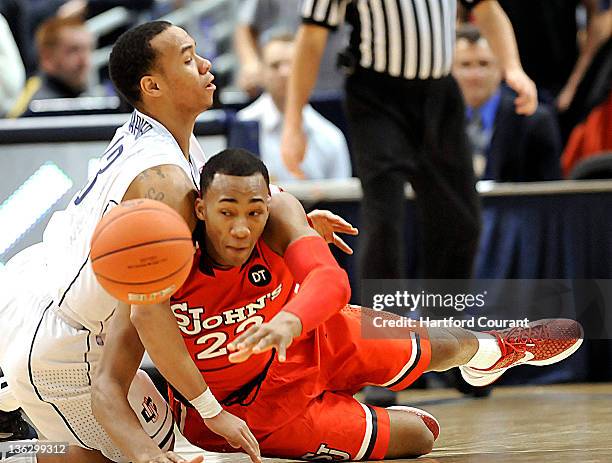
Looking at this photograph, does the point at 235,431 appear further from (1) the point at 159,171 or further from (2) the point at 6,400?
(2) the point at 6,400

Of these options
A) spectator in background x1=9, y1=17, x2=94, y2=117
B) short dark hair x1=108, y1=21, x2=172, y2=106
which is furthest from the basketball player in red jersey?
spectator in background x1=9, y1=17, x2=94, y2=117

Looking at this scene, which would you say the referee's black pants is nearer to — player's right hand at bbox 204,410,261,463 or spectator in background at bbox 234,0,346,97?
player's right hand at bbox 204,410,261,463

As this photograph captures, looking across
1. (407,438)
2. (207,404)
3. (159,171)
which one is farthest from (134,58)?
(407,438)

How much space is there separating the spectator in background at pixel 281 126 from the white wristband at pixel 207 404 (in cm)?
345

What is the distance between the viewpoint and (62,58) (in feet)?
27.3

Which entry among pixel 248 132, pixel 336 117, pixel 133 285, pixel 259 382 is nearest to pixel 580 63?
pixel 336 117

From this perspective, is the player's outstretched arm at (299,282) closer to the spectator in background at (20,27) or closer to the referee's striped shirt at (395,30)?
the referee's striped shirt at (395,30)

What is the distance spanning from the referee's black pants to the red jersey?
1.50m

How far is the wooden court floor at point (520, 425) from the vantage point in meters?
3.63

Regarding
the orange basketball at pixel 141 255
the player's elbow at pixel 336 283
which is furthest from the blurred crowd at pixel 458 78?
the orange basketball at pixel 141 255

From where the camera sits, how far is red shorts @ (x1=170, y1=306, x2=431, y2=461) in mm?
3627

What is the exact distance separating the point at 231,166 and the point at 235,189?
82mm

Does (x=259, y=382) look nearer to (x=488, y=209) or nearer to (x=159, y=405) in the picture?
(x=159, y=405)

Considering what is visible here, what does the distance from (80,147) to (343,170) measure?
1.79m
